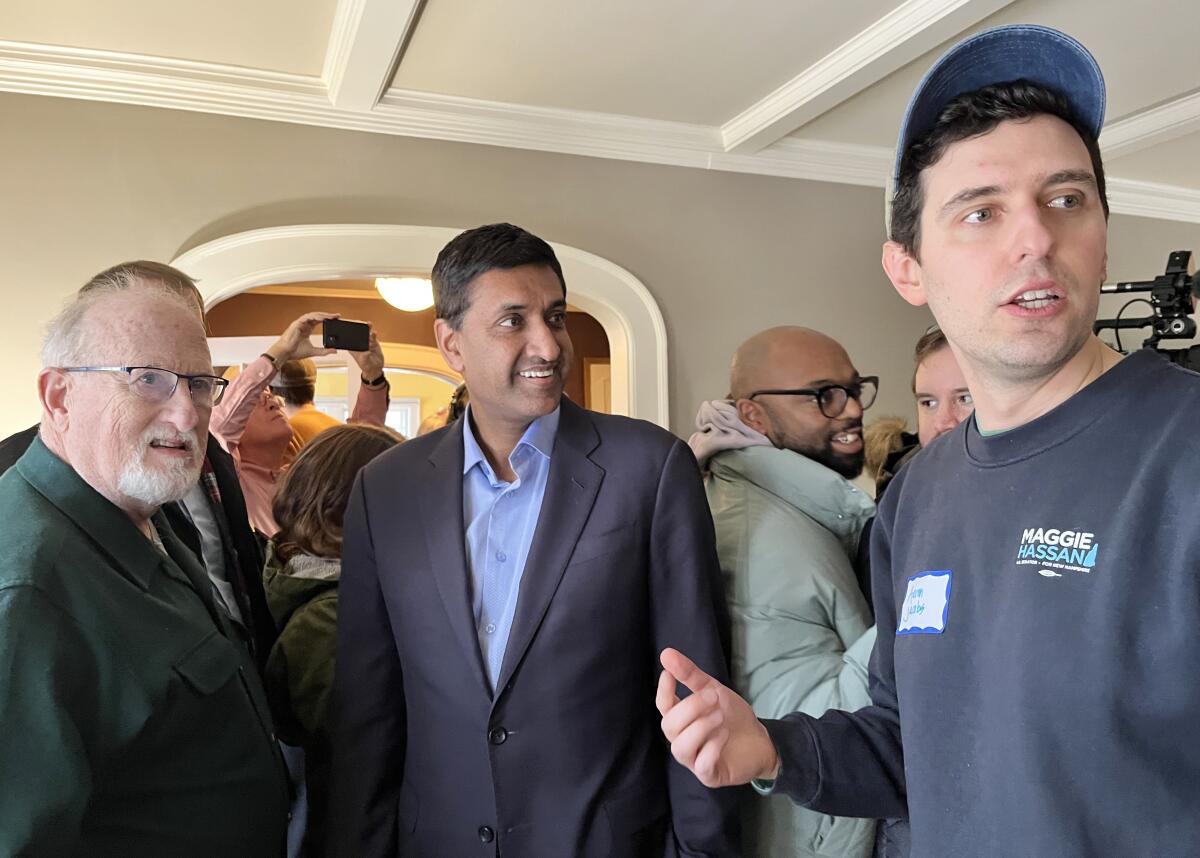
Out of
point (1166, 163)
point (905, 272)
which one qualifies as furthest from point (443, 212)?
point (1166, 163)

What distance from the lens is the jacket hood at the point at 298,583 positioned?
174 centimetres

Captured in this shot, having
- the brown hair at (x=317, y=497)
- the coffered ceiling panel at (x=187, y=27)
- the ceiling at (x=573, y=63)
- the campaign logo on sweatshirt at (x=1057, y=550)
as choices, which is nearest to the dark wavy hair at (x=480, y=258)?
the brown hair at (x=317, y=497)

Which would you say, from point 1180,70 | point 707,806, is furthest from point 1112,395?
point 1180,70

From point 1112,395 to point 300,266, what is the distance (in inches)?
123

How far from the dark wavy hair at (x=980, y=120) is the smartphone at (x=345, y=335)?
2.01m

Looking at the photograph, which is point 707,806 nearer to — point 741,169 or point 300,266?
point 300,266

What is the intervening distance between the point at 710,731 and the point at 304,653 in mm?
1035

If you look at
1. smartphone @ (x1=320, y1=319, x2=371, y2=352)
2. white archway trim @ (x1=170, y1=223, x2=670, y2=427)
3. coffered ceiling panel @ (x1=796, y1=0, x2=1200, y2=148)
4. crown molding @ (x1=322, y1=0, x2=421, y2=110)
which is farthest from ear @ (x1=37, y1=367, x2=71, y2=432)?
coffered ceiling panel @ (x1=796, y1=0, x2=1200, y2=148)

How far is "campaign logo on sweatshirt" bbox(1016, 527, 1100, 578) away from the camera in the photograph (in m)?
0.75

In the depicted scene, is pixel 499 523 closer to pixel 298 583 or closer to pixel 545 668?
pixel 545 668

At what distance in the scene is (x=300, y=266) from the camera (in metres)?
3.36

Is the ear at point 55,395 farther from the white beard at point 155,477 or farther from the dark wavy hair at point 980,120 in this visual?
the dark wavy hair at point 980,120

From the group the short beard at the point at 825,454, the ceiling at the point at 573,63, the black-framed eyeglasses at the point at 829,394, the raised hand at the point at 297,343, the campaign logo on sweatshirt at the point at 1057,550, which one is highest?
the ceiling at the point at 573,63

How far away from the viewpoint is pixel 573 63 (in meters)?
3.21
